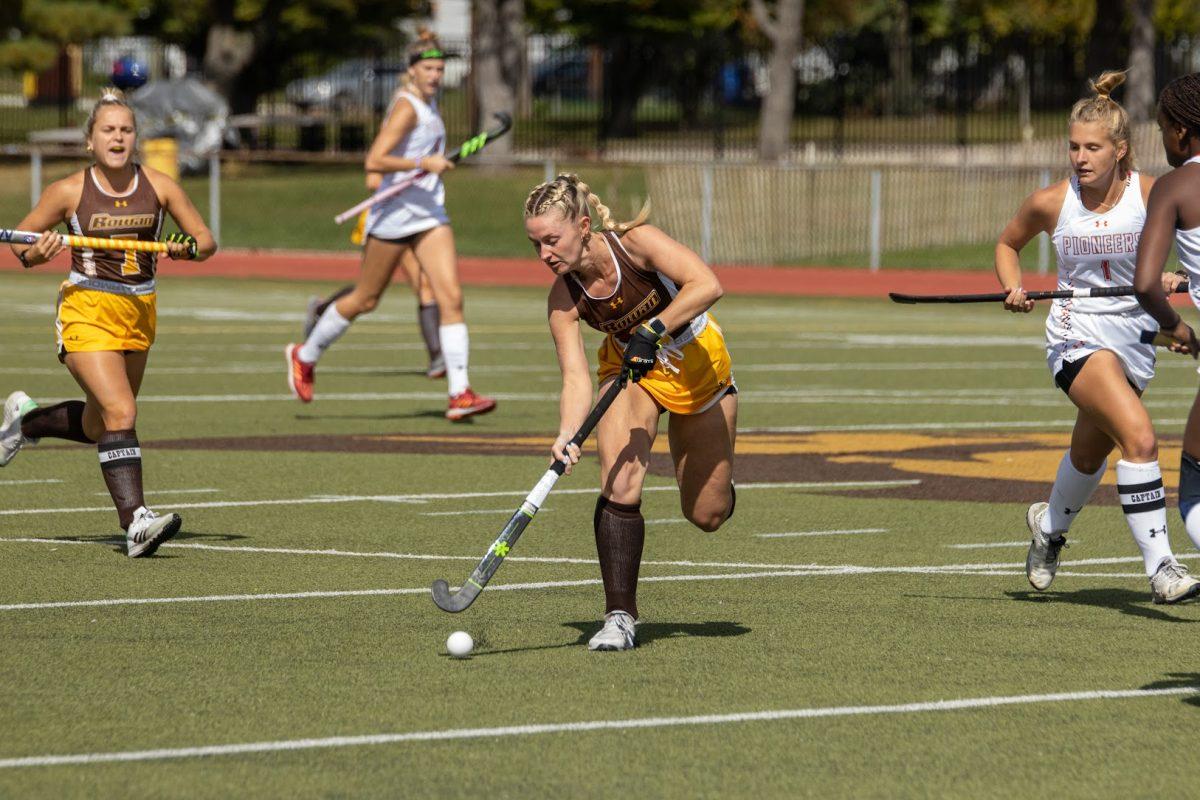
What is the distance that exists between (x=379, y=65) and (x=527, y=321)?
22597 mm

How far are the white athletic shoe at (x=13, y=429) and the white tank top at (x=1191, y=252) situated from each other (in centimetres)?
558

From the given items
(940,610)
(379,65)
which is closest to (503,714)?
(940,610)

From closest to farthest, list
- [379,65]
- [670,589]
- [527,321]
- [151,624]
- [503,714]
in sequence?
[503,714], [151,624], [670,589], [527,321], [379,65]

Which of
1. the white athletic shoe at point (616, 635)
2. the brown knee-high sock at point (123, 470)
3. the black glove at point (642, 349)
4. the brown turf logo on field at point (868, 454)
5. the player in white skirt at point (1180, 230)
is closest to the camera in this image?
the player in white skirt at point (1180, 230)

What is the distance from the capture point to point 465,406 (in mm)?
13570

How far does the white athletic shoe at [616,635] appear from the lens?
6.89m

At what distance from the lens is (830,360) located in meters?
18.5

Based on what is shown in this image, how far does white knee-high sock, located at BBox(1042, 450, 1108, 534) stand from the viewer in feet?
26.2

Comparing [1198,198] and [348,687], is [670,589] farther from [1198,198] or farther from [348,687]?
[1198,198]

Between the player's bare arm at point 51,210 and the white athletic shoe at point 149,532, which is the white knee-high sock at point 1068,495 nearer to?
the white athletic shoe at point 149,532

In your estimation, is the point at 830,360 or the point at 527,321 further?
the point at 527,321

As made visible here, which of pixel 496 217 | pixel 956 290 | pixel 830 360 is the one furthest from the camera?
pixel 496 217

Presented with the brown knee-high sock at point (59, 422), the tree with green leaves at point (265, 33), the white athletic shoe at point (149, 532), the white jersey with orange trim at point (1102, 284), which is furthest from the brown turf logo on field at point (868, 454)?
the tree with green leaves at point (265, 33)

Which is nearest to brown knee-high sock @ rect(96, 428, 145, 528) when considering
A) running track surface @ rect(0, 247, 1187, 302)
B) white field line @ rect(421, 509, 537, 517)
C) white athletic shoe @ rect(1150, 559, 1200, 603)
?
white field line @ rect(421, 509, 537, 517)
